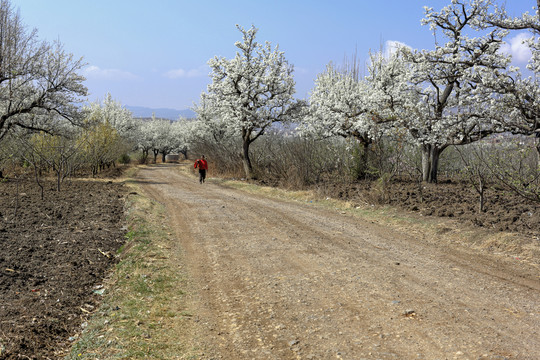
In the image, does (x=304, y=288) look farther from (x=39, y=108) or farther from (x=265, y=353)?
(x=39, y=108)

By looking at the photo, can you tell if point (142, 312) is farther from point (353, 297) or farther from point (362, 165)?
point (362, 165)

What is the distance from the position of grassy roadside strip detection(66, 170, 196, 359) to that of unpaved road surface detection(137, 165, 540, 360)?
0.28m

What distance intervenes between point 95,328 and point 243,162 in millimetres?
23972

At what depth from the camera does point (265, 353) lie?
14.0ft

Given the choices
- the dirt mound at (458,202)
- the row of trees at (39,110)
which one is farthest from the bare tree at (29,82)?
the dirt mound at (458,202)

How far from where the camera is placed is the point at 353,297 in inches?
228

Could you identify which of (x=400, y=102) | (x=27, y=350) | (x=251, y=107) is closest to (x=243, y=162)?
(x=251, y=107)

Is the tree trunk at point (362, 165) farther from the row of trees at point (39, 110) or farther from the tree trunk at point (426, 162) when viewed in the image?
the row of trees at point (39, 110)

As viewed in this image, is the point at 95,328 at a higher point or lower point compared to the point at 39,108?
lower

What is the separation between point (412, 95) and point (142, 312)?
645 inches

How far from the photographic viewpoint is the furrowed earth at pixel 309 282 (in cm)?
446

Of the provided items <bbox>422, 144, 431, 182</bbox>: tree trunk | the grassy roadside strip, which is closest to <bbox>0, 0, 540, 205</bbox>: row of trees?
<bbox>422, 144, 431, 182</bbox>: tree trunk

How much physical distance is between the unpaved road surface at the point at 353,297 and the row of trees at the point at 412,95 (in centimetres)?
441

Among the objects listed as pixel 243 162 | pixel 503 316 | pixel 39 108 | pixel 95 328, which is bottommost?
pixel 95 328
